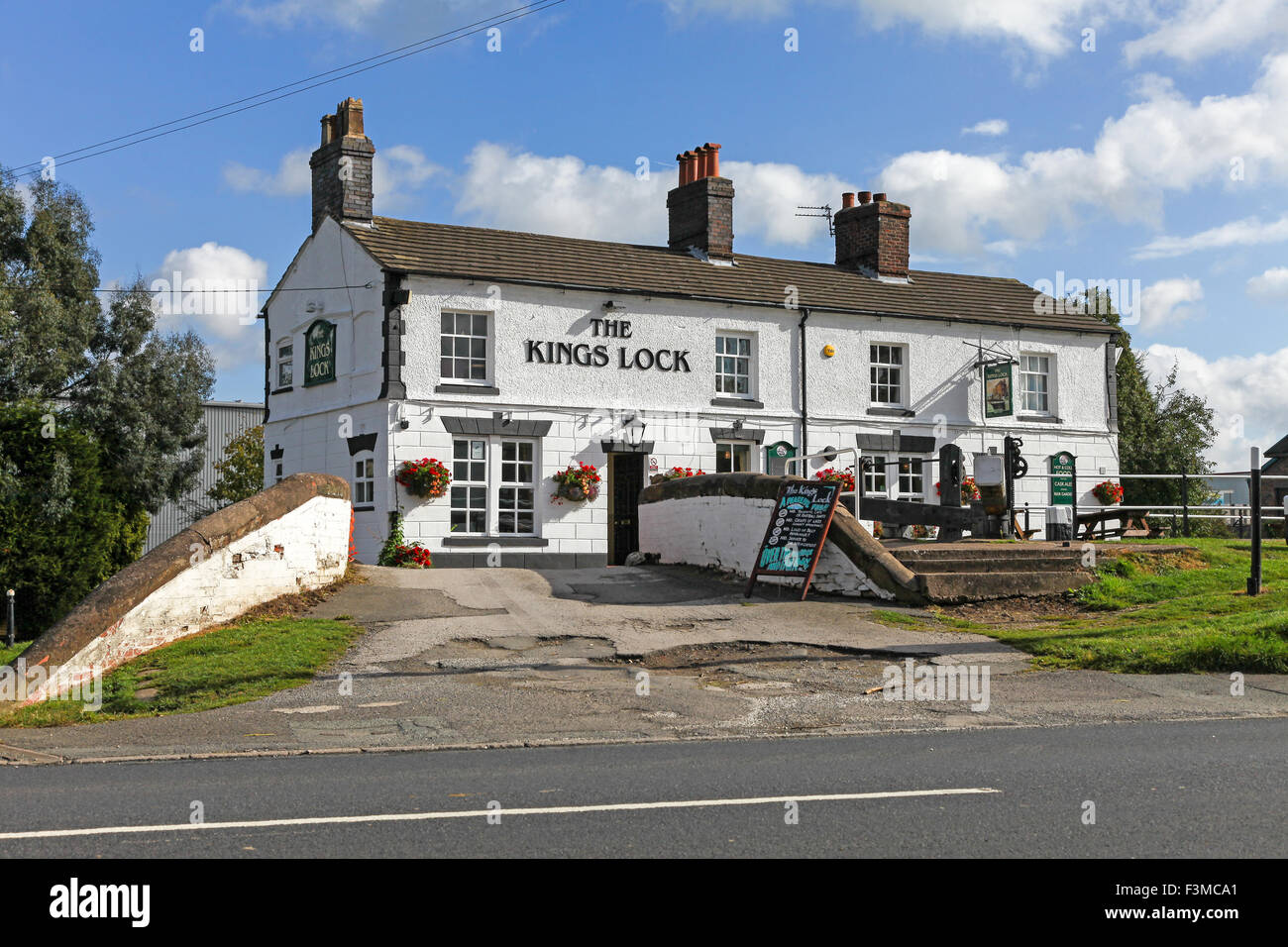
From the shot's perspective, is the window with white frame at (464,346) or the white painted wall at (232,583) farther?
the window with white frame at (464,346)

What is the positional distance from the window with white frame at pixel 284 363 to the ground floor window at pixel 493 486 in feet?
18.0

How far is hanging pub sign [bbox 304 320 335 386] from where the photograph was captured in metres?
24.4

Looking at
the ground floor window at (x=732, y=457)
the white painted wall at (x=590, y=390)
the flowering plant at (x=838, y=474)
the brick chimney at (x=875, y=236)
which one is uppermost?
the brick chimney at (x=875, y=236)

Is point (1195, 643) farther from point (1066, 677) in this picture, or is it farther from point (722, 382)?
point (722, 382)

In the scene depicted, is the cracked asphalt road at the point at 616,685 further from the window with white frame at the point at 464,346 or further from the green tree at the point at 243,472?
the green tree at the point at 243,472

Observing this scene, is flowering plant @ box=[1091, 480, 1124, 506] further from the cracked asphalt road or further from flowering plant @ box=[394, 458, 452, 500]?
flowering plant @ box=[394, 458, 452, 500]

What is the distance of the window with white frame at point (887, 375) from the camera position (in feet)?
89.1

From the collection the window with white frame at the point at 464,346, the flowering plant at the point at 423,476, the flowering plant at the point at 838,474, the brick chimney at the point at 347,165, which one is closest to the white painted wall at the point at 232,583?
the flowering plant at the point at 423,476

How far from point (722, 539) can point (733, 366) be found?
7519 mm

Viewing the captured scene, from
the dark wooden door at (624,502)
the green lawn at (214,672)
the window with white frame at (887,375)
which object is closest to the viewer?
the green lawn at (214,672)

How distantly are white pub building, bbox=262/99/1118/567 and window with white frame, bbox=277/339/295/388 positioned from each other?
0.05m

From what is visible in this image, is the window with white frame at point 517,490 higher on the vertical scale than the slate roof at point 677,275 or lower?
lower

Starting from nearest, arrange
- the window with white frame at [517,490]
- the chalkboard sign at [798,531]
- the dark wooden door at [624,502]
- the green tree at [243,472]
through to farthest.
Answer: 1. the chalkboard sign at [798,531]
2. the window with white frame at [517,490]
3. the dark wooden door at [624,502]
4. the green tree at [243,472]
